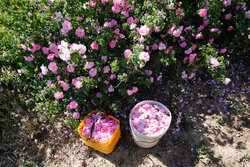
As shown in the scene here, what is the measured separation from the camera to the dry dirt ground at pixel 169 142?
246 centimetres

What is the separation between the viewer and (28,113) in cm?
283

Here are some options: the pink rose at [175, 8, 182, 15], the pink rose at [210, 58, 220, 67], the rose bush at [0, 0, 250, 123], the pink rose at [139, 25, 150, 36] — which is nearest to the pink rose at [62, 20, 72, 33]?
the rose bush at [0, 0, 250, 123]

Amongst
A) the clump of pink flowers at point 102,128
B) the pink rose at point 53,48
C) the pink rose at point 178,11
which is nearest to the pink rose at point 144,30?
the pink rose at point 178,11

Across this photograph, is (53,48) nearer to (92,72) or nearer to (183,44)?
(92,72)

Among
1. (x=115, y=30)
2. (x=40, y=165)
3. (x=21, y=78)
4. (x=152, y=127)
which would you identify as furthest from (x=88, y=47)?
(x=40, y=165)

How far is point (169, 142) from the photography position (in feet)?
8.51

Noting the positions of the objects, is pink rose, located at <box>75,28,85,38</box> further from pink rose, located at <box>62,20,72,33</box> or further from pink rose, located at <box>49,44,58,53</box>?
pink rose, located at <box>49,44,58,53</box>

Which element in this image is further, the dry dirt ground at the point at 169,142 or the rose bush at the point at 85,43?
the dry dirt ground at the point at 169,142

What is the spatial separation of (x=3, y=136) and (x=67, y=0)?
231cm

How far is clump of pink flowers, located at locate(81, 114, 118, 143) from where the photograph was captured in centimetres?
222

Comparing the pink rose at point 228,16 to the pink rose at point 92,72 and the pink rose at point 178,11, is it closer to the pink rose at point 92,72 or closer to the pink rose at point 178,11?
the pink rose at point 178,11

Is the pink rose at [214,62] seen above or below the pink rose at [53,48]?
above

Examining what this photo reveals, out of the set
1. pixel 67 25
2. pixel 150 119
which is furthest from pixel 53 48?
pixel 150 119

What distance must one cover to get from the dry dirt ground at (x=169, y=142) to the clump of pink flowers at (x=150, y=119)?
599mm
